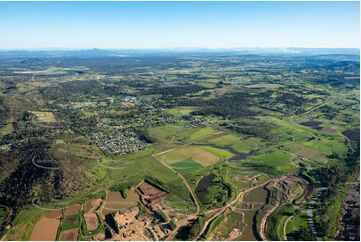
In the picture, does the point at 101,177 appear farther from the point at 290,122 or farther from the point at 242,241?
the point at 290,122

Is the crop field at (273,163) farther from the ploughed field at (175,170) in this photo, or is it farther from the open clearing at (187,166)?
the open clearing at (187,166)

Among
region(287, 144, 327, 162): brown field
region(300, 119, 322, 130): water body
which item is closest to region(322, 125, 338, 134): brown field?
region(300, 119, 322, 130): water body

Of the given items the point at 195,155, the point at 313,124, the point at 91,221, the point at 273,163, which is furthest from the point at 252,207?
the point at 313,124

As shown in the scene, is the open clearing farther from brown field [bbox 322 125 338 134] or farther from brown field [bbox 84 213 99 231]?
brown field [bbox 322 125 338 134]

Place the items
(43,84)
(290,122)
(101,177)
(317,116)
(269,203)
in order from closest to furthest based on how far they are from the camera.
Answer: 1. (269,203)
2. (101,177)
3. (290,122)
4. (317,116)
5. (43,84)

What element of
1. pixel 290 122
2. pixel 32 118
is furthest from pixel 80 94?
pixel 290 122
